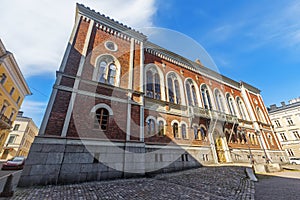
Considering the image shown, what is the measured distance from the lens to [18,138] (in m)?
36.0

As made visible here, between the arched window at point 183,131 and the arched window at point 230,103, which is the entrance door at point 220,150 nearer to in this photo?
the arched window at point 183,131

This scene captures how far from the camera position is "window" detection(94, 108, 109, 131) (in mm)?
9595

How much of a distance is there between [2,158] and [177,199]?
47618 mm

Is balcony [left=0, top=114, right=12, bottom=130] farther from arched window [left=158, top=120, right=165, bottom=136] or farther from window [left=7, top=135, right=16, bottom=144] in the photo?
arched window [left=158, top=120, right=165, bottom=136]

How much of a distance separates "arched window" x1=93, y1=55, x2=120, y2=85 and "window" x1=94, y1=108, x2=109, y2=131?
2708 millimetres

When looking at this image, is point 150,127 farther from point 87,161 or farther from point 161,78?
point 161,78

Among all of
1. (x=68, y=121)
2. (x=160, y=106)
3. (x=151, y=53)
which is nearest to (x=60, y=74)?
(x=68, y=121)

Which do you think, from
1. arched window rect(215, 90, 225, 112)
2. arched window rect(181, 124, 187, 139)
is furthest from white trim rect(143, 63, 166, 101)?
arched window rect(215, 90, 225, 112)

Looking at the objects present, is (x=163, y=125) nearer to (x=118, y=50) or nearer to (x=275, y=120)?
(x=118, y=50)

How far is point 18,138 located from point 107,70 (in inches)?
1662

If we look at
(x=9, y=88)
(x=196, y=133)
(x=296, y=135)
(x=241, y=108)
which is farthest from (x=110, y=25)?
(x=296, y=135)

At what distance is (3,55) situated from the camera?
55.9 ft

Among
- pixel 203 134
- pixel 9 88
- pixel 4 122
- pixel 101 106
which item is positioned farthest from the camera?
pixel 9 88

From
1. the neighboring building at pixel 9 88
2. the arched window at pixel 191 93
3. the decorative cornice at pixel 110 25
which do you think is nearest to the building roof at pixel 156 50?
the decorative cornice at pixel 110 25
